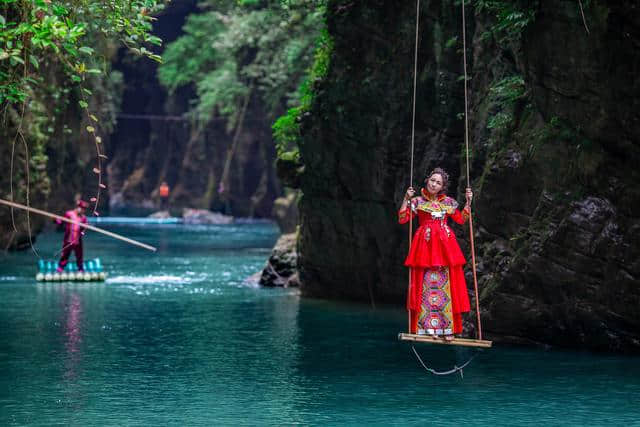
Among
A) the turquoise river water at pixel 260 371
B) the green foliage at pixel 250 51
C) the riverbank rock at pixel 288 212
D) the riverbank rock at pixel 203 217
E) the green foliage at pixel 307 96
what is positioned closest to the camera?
the turquoise river water at pixel 260 371

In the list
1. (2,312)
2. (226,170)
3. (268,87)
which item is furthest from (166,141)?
(2,312)

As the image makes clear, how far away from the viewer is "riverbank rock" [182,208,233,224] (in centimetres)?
6412

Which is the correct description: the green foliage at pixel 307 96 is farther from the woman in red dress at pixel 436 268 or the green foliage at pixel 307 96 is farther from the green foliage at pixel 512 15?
the woman in red dress at pixel 436 268

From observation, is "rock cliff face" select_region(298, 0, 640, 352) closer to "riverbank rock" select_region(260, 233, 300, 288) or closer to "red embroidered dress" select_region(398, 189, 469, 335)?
"red embroidered dress" select_region(398, 189, 469, 335)

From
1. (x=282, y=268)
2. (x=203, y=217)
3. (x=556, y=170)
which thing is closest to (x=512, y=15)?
(x=556, y=170)

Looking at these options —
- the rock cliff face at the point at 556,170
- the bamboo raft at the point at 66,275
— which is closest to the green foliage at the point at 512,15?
the rock cliff face at the point at 556,170

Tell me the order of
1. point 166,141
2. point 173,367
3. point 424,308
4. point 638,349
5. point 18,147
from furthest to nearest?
point 166,141
point 18,147
point 638,349
point 173,367
point 424,308

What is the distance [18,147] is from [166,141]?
44.1 meters

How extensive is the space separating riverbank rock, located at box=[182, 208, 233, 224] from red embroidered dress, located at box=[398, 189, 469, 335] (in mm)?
51707

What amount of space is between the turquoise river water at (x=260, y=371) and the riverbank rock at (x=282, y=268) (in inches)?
106

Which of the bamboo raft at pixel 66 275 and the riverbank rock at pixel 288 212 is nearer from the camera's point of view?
the bamboo raft at pixel 66 275

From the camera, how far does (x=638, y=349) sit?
→ 13641 mm

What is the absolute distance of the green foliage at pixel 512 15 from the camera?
44.9 ft

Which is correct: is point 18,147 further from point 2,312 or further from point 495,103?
point 495,103
